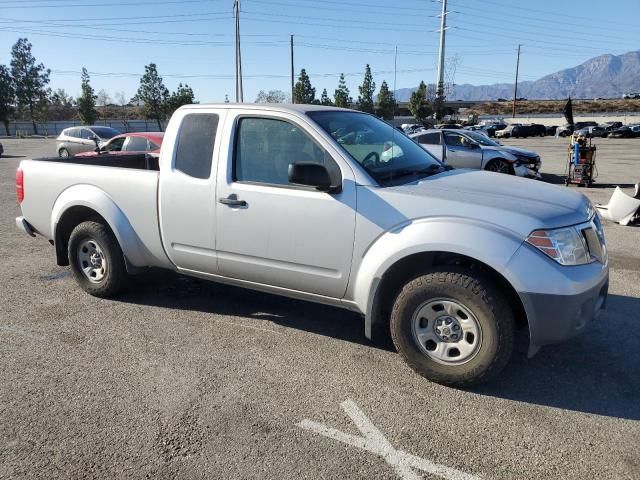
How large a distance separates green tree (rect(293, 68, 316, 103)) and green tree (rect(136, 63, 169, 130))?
17.5 m

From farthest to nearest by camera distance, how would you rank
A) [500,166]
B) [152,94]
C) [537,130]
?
[152,94], [537,130], [500,166]

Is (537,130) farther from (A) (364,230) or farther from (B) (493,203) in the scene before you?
(A) (364,230)

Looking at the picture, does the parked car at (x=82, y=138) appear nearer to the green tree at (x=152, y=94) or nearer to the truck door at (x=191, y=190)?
the truck door at (x=191, y=190)

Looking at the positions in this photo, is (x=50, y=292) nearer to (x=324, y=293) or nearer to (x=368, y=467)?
(x=324, y=293)

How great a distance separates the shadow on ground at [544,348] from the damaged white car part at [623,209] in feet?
13.8

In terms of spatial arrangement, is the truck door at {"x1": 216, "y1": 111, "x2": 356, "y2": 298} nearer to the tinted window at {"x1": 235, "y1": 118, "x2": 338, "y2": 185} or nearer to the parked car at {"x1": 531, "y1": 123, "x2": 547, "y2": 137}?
the tinted window at {"x1": 235, "y1": 118, "x2": 338, "y2": 185}

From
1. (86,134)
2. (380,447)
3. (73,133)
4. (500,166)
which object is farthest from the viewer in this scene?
(73,133)

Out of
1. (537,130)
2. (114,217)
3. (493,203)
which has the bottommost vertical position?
(114,217)

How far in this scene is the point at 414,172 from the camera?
407cm

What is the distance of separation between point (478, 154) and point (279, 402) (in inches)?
481

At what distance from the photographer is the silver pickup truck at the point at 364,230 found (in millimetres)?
3170

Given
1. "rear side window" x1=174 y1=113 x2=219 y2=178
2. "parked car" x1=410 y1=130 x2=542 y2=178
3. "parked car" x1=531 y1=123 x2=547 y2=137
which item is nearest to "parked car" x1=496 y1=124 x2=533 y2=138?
"parked car" x1=531 y1=123 x2=547 y2=137

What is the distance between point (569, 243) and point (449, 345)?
1005 mm

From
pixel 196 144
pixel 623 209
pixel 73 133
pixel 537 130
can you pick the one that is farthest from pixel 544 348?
pixel 537 130
